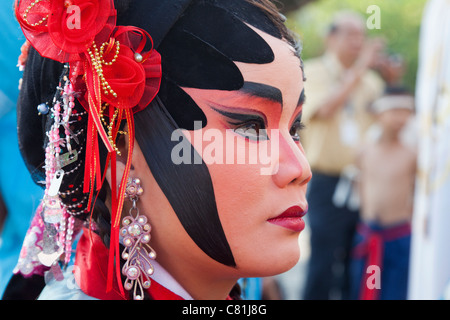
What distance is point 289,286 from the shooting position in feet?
14.6

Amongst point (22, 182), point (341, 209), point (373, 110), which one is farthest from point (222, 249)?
point (373, 110)

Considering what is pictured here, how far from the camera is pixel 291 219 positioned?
114 cm

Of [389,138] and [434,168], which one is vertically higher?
[389,138]

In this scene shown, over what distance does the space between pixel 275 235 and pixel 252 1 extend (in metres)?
0.50

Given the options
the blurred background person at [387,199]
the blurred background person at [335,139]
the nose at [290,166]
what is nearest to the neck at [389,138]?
the blurred background person at [387,199]

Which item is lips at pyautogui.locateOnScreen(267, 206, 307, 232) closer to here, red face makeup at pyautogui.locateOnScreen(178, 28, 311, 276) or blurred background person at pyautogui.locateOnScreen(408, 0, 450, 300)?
red face makeup at pyautogui.locateOnScreen(178, 28, 311, 276)

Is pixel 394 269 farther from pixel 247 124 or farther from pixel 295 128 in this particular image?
pixel 247 124

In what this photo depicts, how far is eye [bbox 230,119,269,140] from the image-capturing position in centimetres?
112

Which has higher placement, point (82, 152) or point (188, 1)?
point (188, 1)

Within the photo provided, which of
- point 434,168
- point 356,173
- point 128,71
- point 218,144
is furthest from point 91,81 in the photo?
point 356,173

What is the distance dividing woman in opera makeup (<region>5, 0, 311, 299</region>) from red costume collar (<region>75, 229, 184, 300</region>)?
0.06 feet

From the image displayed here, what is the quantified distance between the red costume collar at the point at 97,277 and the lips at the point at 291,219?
277 mm

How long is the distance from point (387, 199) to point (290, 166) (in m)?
2.77
